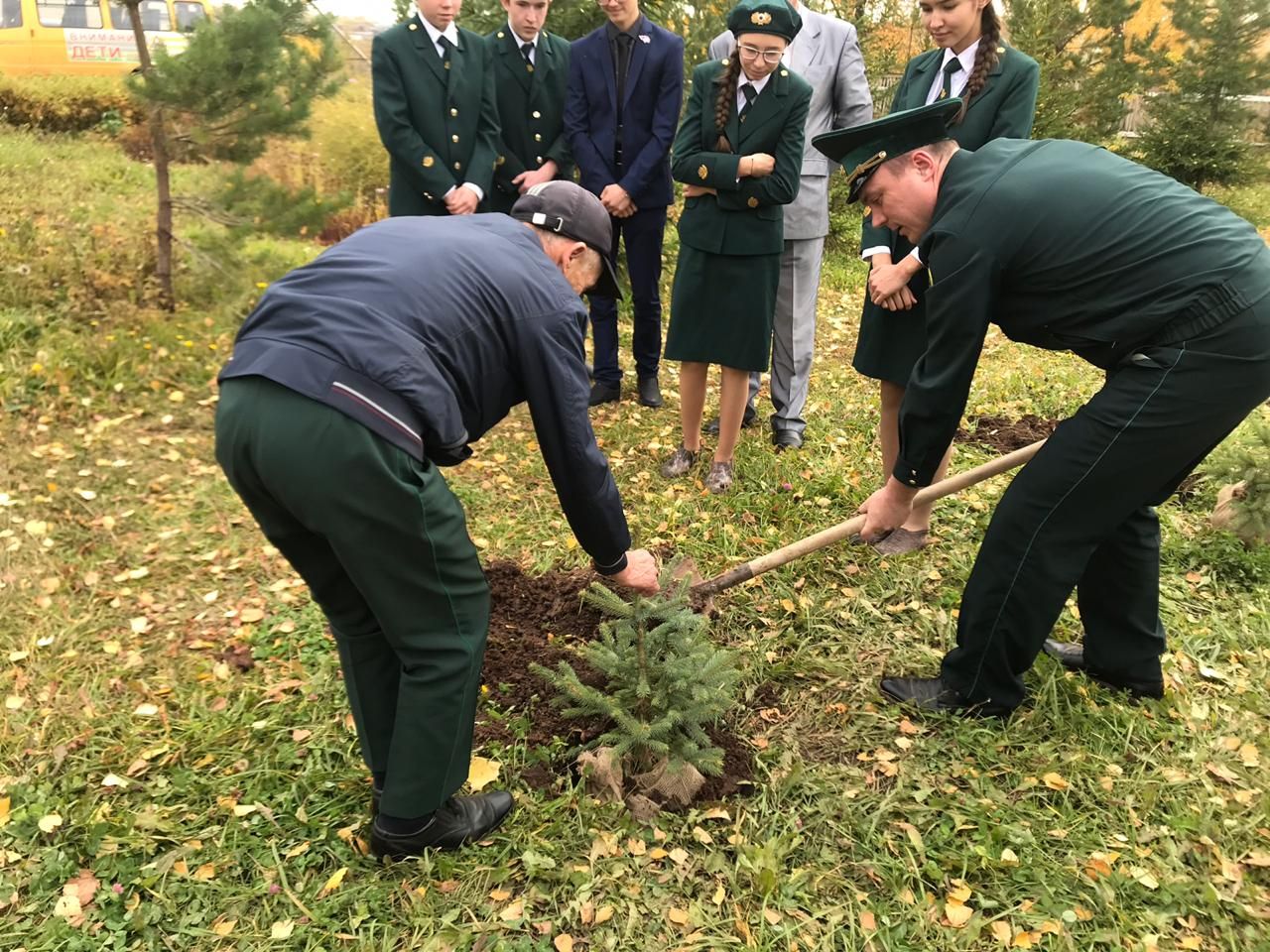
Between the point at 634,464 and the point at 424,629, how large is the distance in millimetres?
2606

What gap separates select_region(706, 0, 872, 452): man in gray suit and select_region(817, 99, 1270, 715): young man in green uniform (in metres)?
1.94

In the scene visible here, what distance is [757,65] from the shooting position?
3.68 m

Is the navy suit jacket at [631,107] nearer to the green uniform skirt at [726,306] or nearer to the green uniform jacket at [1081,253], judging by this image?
the green uniform skirt at [726,306]

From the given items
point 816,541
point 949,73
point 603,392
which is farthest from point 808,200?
point 816,541

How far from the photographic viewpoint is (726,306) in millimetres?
4062

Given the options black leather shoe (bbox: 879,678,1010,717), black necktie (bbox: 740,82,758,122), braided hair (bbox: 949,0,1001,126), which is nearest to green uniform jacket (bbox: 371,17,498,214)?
black necktie (bbox: 740,82,758,122)

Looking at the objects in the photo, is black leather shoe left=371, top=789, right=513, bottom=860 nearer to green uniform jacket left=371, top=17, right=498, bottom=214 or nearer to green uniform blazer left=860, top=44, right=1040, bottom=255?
green uniform blazer left=860, top=44, right=1040, bottom=255

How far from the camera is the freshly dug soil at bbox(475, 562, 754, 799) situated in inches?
105

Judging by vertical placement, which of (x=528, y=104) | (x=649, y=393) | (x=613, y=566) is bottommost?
(x=649, y=393)

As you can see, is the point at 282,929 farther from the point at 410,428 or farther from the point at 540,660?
the point at 410,428

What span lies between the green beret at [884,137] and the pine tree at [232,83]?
13.9 feet

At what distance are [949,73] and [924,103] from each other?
13 centimetres

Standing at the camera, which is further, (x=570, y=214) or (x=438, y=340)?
(x=570, y=214)

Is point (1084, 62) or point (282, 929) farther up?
point (1084, 62)
